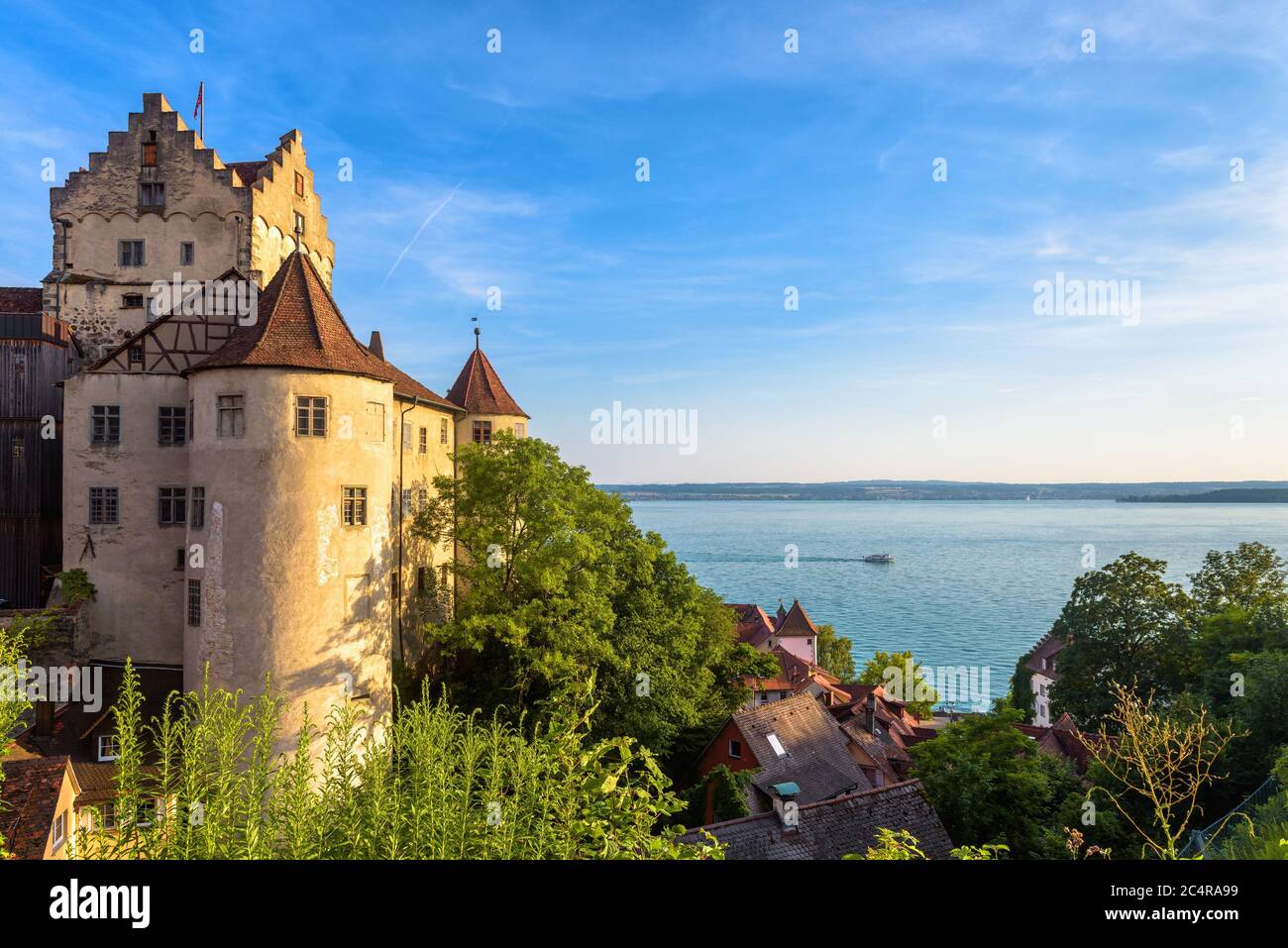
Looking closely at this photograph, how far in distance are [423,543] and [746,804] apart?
14.0 meters

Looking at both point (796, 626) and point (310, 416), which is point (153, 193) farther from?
point (796, 626)

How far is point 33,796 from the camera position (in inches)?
511

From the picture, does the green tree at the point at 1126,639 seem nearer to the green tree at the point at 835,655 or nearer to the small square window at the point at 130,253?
the green tree at the point at 835,655

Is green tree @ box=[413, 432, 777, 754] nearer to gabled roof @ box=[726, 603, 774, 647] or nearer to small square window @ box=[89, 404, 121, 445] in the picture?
small square window @ box=[89, 404, 121, 445]

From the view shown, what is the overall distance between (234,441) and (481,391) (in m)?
14.3

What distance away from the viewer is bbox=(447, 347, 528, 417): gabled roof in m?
32.6

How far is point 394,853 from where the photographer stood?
5.09m

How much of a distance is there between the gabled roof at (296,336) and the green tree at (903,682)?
46.4 meters

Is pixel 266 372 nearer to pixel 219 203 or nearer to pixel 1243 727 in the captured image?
pixel 219 203

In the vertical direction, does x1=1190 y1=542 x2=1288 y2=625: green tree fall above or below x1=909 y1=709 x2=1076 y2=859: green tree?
above

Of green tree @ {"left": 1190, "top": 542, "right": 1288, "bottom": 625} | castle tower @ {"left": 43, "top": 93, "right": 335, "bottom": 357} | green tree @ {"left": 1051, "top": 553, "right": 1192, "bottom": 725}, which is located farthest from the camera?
green tree @ {"left": 1190, "top": 542, "right": 1288, "bottom": 625}

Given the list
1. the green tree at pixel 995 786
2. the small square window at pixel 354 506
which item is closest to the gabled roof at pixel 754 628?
the green tree at pixel 995 786

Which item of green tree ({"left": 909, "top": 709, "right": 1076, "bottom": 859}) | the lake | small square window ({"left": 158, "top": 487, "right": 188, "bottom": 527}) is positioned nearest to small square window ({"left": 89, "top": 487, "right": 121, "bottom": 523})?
small square window ({"left": 158, "top": 487, "right": 188, "bottom": 527})

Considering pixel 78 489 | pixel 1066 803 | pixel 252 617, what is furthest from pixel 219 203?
pixel 1066 803
